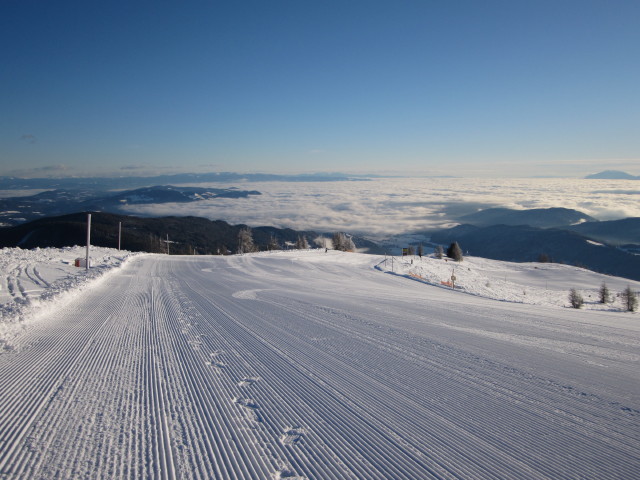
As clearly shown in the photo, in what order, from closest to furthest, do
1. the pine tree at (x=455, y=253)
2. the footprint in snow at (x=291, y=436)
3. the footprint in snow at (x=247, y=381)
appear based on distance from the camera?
the footprint in snow at (x=291, y=436)
the footprint in snow at (x=247, y=381)
the pine tree at (x=455, y=253)

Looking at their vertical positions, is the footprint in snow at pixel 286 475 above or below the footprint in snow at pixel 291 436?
above

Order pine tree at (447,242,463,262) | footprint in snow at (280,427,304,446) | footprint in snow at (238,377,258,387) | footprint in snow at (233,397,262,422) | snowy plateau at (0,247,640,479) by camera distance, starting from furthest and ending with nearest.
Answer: pine tree at (447,242,463,262) → footprint in snow at (238,377,258,387) → footprint in snow at (233,397,262,422) → footprint in snow at (280,427,304,446) → snowy plateau at (0,247,640,479)

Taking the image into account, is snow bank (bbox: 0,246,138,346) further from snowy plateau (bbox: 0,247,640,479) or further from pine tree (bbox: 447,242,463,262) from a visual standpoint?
pine tree (bbox: 447,242,463,262)

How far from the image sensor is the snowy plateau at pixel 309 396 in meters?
3.29

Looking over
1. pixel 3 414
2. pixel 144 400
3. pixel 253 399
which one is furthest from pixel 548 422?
pixel 3 414

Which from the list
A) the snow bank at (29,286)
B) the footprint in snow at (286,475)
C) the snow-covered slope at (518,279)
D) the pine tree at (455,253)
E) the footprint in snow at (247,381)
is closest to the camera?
the footprint in snow at (286,475)

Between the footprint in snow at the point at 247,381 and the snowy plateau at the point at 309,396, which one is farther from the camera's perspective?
the footprint in snow at the point at 247,381

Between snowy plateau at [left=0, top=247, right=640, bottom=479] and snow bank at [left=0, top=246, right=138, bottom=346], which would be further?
snow bank at [left=0, top=246, right=138, bottom=346]

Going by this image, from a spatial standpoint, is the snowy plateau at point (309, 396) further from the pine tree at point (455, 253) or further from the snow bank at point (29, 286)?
the pine tree at point (455, 253)

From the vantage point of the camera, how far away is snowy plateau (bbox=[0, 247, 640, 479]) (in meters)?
3.29

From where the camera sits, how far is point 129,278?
A: 55.2ft

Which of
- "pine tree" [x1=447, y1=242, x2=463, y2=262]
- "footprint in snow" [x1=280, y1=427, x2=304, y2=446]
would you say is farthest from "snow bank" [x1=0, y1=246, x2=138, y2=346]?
"pine tree" [x1=447, y1=242, x2=463, y2=262]

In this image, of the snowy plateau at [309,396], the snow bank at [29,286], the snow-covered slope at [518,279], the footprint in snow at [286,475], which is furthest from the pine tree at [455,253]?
the footprint in snow at [286,475]

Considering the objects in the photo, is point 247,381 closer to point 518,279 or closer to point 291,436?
point 291,436
